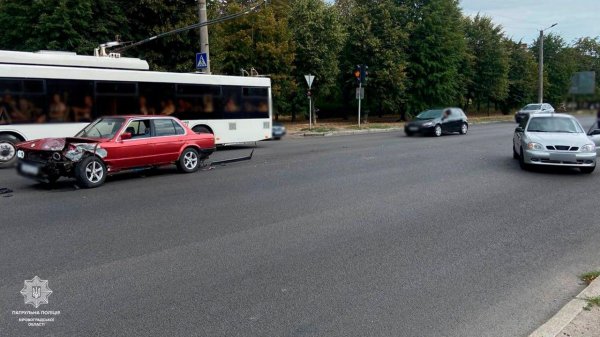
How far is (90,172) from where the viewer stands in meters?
10.5

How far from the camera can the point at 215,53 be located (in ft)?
95.9

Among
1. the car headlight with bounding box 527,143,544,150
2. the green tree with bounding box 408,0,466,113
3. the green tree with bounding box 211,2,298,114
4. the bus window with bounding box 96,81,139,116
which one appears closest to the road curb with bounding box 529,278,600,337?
the car headlight with bounding box 527,143,544,150

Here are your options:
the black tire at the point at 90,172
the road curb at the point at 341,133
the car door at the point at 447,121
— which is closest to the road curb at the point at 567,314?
the black tire at the point at 90,172

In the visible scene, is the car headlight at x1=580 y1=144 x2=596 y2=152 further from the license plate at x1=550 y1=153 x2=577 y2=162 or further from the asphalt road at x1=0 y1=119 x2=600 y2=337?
the asphalt road at x1=0 y1=119 x2=600 y2=337

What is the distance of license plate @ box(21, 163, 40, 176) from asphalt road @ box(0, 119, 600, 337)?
15.2 inches

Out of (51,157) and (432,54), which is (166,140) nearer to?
(51,157)

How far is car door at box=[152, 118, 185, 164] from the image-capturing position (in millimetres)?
11945

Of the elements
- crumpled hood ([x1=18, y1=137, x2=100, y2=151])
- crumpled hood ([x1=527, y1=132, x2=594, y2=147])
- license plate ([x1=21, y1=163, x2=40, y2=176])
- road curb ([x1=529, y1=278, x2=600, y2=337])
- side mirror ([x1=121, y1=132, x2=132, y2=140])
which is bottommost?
road curb ([x1=529, y1=278, x2=600, y2=337])

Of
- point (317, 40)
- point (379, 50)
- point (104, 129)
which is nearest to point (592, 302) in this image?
point (104, 129)

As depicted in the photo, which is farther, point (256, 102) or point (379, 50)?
point (379, 50)

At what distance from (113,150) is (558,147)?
10439 millimetres

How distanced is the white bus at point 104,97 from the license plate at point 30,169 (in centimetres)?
407

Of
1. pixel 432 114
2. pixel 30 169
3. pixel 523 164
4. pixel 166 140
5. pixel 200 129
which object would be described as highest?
pixel 432 114

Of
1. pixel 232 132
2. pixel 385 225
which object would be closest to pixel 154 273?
pixel 385 225
